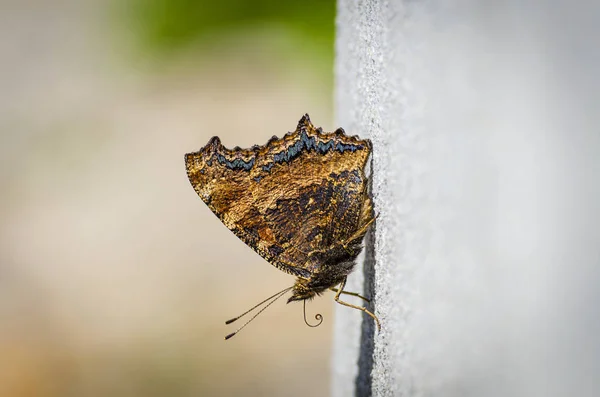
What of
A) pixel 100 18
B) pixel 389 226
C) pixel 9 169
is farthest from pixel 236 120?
pixel 389 226

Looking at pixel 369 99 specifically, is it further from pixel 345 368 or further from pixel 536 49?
pixel 345 368

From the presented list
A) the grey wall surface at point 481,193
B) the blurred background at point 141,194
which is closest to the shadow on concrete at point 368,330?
the grey wall surface at point 481,193

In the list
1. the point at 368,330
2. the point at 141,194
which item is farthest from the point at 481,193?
the point at 141,194

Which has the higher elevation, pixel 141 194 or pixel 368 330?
pixel 141 194

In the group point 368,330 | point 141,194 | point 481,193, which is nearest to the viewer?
point 481,193

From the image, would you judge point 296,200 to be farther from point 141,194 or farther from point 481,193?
point 141,194

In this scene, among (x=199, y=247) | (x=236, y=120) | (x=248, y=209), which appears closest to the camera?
(x=248, y=209)

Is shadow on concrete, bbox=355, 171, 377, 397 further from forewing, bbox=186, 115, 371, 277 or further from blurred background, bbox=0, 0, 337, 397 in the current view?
blurred background, bbox=0, 0, 337, 397
